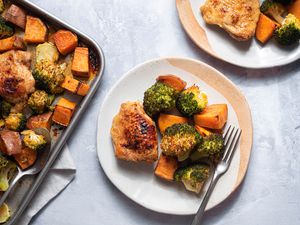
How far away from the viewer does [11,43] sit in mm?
3080

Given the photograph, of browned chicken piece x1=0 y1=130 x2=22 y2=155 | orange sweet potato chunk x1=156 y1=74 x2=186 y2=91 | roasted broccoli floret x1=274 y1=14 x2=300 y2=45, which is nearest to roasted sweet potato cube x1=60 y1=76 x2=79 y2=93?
browned chicken piece x1=0 y1=130 x2=22 y2=155

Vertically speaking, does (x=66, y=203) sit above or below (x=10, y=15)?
below

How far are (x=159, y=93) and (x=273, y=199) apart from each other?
110cm

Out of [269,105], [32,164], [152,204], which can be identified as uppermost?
[269,105]

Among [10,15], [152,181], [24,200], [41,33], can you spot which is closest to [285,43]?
[152,181]

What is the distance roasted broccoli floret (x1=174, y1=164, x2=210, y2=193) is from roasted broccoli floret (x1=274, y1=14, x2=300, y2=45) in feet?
3.23

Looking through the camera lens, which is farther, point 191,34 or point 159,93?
point 191,34

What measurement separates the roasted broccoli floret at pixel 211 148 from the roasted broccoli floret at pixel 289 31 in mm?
770

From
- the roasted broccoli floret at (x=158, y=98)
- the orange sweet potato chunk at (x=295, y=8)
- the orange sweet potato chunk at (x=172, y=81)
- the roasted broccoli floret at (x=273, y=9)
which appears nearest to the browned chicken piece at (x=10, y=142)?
the roasted broccoli floret at (x=158, y=98)

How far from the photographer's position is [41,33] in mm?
3088

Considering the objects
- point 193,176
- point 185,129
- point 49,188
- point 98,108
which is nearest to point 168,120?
point 185,129

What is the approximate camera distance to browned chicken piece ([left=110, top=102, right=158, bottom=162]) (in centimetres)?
296

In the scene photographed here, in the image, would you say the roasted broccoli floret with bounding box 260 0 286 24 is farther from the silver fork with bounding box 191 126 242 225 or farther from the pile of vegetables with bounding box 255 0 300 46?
the silver fork with bounding box 191 126 242 225

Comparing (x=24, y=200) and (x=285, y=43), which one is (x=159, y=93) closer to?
(x=285, y=43)
